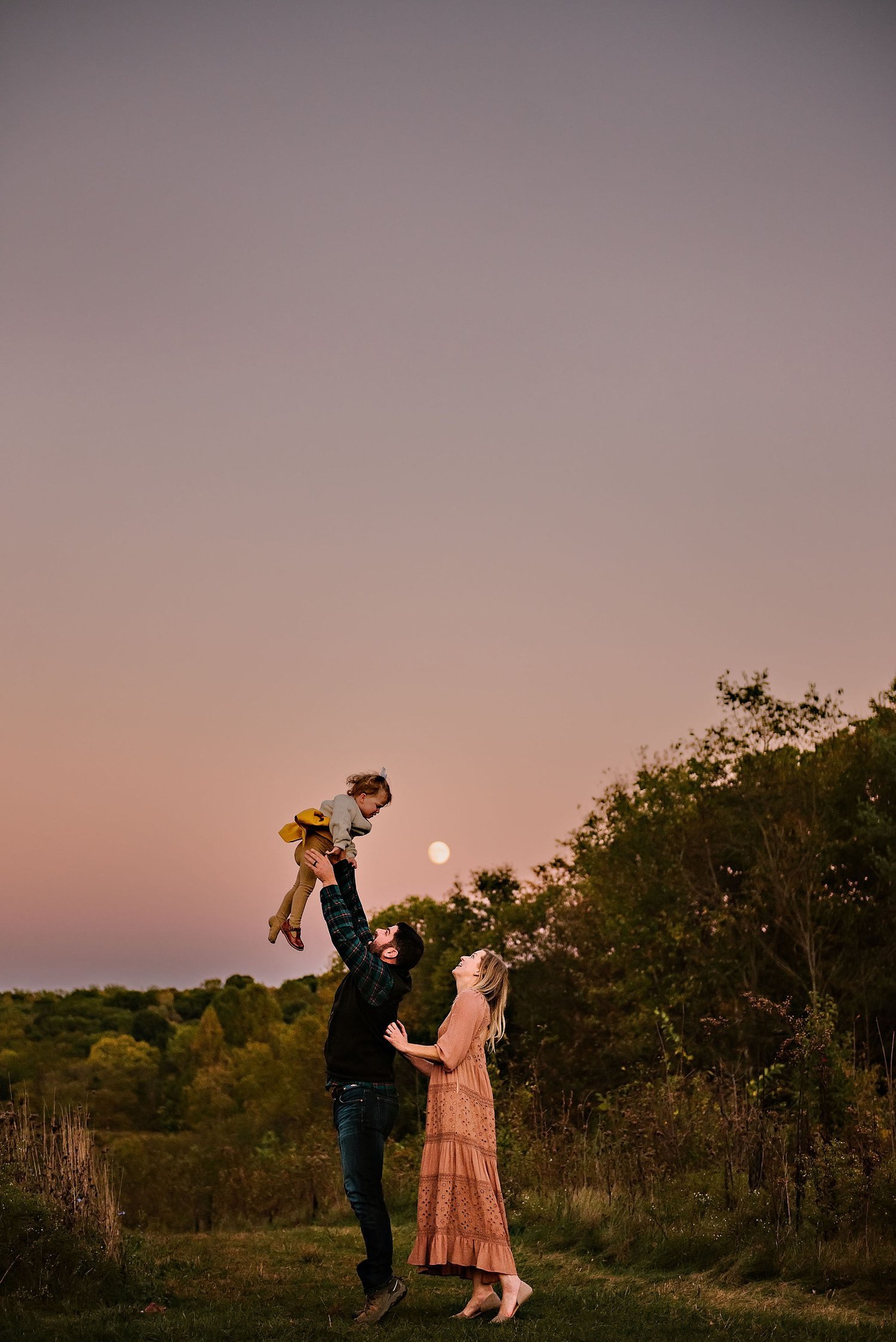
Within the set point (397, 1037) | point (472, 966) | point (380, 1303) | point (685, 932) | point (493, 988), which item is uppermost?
point (685, 932)

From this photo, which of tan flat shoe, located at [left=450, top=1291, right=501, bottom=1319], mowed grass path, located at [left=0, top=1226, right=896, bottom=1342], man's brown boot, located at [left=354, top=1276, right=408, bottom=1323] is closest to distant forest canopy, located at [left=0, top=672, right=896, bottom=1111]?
mowed grass path, located at [left=0, top=1226, right=896, bottom=1342]

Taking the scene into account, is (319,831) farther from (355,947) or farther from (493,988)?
(493,988)

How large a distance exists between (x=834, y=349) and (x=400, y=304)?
19.8ft

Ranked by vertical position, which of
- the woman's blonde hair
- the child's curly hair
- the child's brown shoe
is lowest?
the woman's blonde hair

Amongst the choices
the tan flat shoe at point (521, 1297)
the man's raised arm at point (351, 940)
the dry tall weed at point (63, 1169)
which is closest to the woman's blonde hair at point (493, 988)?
the man's raised arm at point (351, 940)

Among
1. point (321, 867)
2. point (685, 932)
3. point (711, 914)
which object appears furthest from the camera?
point (685, 932)

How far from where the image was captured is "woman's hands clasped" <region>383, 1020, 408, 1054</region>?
5.63 meters

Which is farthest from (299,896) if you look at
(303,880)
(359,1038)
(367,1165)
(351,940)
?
(367,1165)

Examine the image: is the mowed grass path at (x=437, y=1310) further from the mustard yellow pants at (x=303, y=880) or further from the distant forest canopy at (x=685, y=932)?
the distant forest canopy at (x=685, y=932)

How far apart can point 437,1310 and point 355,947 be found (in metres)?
2.07

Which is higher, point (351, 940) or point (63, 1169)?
point (351, 940)

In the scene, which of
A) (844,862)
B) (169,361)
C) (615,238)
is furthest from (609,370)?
(844,862)

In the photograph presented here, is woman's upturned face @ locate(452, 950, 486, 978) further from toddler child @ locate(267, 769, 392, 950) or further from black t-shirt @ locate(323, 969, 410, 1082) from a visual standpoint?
toddler child @ locate(267, 769, 392, 950)

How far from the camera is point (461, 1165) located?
232 inches
